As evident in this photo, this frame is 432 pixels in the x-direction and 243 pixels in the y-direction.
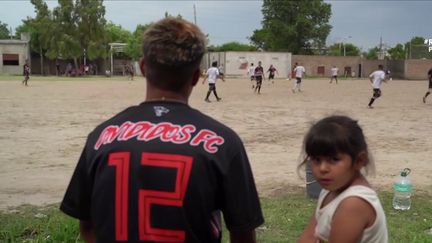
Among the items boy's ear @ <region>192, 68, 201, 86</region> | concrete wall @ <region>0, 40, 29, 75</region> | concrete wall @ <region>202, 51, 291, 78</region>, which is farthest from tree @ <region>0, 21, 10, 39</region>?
boy's ear @ <region>192, 68, 201, 86</region>

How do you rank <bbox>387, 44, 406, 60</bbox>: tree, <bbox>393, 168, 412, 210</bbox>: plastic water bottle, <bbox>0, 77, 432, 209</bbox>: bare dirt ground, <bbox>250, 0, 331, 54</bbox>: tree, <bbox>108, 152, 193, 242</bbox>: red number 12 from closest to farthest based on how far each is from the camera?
<bbox>108, 152, 193, 242</bbox>: red number 12
<bbox>393, 168, 412, 210</bbox>: plastic water bottle
<bbox>0, 77, 432, 209</bbox>: bare dirt ground
<bbox>250, 0, 331, 54</bbox>: tree
<bbox>387, 44, 406, 60</bbox>: tree

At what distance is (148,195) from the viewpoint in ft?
6.11

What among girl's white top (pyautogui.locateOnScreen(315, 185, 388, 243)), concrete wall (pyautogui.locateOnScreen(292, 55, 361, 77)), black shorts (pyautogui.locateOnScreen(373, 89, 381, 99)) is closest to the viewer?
girl's white top (pyautogui.locateOnScreen(315, 185, 388, 243))

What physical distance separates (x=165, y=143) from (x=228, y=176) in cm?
24

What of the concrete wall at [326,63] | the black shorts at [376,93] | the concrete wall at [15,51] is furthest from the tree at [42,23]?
the black shorts at [376,93]

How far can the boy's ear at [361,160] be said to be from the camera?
2.26m

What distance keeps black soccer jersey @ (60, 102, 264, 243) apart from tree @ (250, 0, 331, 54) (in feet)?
260

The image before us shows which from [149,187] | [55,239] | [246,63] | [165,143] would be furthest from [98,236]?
[246,63]

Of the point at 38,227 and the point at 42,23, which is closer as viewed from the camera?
the point at 38,227

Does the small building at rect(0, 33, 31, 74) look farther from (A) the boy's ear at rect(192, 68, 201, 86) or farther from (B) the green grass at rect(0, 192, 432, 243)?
(A) the boy's ear at rect(192, 68, 201, 86)

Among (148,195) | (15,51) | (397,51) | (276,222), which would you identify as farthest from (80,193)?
(397,51)

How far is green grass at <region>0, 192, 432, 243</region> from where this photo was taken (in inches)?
196

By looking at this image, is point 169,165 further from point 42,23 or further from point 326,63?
point 326,63

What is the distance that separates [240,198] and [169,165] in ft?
0.95
